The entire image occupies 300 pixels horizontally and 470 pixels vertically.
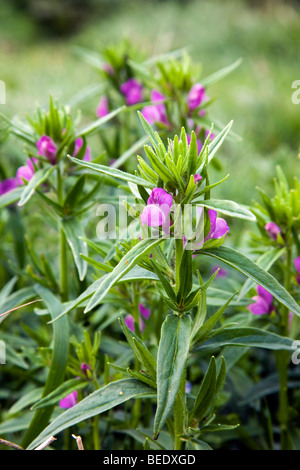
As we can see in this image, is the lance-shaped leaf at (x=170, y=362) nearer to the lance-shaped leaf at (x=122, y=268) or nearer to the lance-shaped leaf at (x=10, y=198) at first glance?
the lance-shaped leaf at (x=122, y=268)

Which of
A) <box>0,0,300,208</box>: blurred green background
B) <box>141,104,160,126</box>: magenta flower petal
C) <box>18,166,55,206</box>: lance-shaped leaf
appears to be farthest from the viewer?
<box>0,0,300,208</box>: blurred green background

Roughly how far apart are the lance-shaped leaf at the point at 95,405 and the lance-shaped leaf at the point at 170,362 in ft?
0.30

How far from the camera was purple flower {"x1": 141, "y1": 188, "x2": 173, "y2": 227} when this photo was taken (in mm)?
723

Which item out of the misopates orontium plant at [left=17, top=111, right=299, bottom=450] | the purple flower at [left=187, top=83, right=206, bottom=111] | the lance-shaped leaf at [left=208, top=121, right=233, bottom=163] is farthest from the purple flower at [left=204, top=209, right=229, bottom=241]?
the purple flower at [left=187, top=83, right=206, bottom=111]

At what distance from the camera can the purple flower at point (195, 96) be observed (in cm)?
127

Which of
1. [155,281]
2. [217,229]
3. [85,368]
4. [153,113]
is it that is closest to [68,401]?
[85,368]

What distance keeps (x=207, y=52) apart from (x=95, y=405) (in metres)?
5.75

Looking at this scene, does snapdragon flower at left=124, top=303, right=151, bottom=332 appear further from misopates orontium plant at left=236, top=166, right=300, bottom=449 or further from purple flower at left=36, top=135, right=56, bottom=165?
purple flower at left=36, top=135, right=56, bottom=165

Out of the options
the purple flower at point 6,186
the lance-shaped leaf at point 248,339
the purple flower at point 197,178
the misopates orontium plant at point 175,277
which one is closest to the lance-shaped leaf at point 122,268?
the misopates orontium plant at point 175,277

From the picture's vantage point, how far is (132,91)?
5.16 ft

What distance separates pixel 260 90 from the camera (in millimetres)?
4367

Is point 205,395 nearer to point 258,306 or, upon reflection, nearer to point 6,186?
point 258,306

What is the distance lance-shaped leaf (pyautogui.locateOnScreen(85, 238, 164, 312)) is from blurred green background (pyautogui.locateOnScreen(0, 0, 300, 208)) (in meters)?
1.32

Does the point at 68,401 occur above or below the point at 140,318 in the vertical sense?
below
